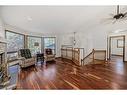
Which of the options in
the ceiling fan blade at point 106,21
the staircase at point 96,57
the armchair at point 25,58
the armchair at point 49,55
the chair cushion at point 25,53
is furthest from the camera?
the armchair at point 49,55

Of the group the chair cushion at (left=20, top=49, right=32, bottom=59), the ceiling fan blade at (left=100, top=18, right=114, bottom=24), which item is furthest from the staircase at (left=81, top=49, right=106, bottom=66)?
the chair cushion at (left=20, top=49, right=32, bottom=59)

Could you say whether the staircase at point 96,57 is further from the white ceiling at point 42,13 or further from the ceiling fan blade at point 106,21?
the white ceiling at point 42,13

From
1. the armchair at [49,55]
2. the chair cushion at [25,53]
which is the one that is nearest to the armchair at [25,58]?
the chair cushion at [25,53]

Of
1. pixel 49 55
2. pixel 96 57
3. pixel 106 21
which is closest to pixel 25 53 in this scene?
pixel 49 55

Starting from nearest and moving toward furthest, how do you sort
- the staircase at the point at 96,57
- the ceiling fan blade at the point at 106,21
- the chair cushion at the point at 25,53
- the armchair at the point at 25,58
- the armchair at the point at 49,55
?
the ceiling fan blade at the point at 106,21
the armchair at the point at 25,58
the chair cushion at the point at 25,53
the staircase at the point at 96,57
the armchair at the point at 49,55

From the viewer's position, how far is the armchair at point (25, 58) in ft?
16.6

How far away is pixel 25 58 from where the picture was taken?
5.30m

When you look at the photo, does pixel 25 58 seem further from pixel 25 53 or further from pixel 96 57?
pixel 96 57

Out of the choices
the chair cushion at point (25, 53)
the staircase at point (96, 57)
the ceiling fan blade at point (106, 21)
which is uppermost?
the ceiling fan blade at point (106, 21)

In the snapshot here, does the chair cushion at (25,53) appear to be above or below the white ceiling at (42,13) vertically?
below

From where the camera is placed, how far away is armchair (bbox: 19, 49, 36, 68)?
16.6 feet

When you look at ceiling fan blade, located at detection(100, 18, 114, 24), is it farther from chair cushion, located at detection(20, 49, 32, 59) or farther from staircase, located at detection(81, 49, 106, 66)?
chair cushion, located at detection(20, 49, 32, 59)

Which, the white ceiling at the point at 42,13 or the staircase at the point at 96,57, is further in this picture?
the staircase at the point at 96,57
